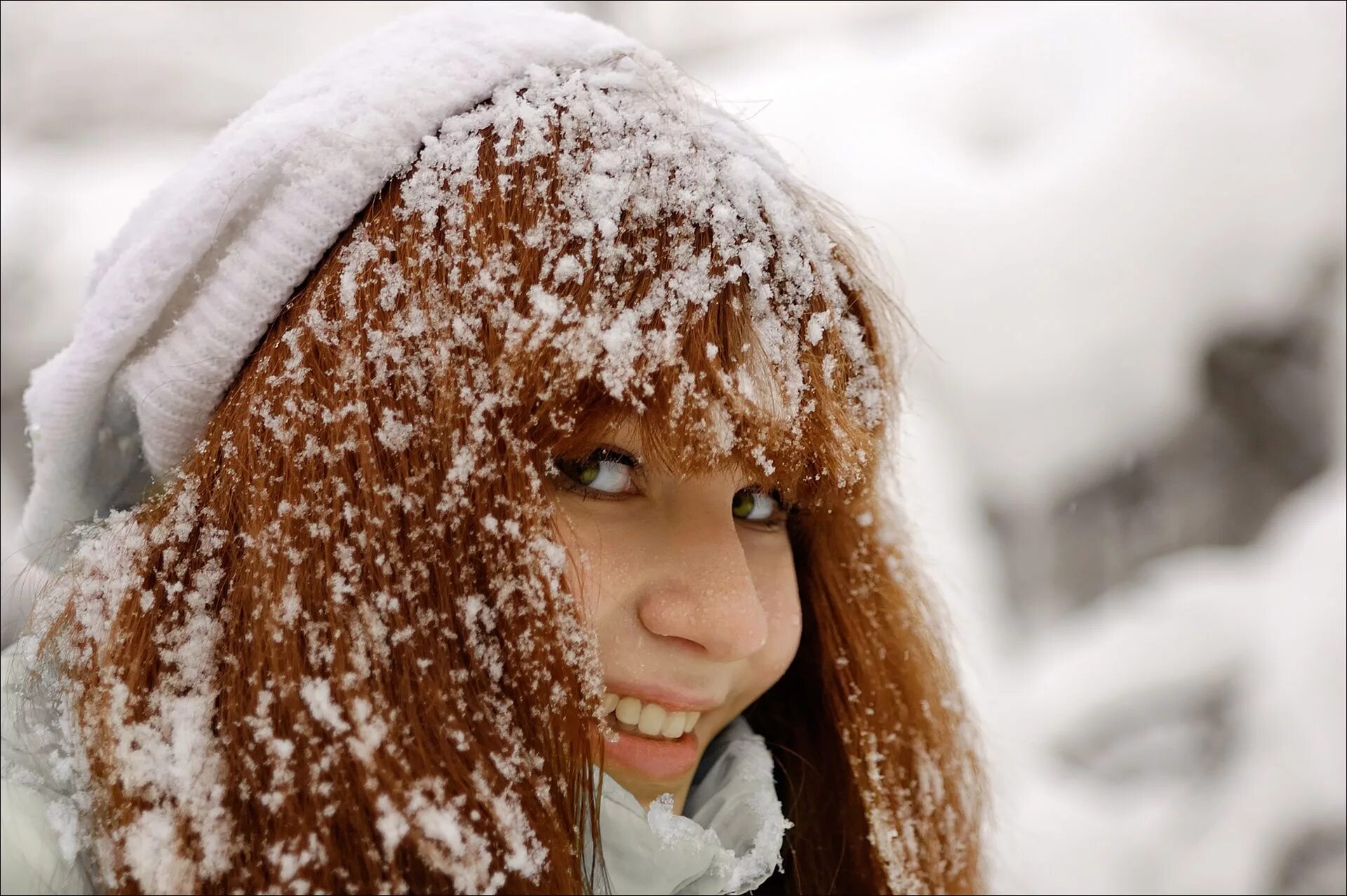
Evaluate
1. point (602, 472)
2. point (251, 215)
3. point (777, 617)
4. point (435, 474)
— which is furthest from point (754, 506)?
point (251, 215)

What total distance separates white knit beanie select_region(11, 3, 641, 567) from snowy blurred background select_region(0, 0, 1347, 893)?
76 cm

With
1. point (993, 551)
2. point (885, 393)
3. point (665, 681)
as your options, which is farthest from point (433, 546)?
point (993, 551)

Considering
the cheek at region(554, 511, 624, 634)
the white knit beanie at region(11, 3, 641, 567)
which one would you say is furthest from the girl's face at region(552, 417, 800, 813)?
the white knit beanie at region(11, 3, 641, 567)

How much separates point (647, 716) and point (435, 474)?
0.81ft

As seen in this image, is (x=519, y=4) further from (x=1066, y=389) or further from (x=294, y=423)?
(x=1066, y=389)

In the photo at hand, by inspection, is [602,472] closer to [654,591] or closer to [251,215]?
[654,591]

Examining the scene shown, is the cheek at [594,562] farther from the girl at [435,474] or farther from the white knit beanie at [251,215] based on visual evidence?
the white knit beanie at [251,215]

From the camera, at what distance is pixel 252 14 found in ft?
4.91

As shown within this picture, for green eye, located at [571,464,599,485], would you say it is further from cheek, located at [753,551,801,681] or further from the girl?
cheek, located at [753,551,801,681]

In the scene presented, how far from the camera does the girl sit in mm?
540

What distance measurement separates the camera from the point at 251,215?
2.08 feet

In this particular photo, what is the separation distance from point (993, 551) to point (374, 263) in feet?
5.06

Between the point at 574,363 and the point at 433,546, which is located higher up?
the point at 574,363

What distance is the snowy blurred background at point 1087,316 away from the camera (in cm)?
139
